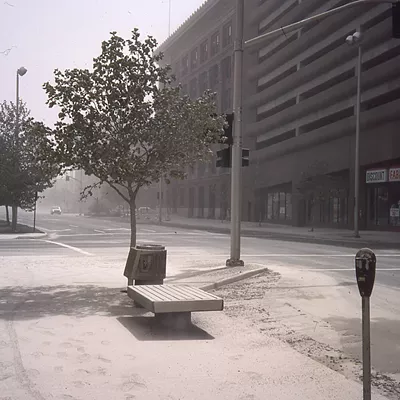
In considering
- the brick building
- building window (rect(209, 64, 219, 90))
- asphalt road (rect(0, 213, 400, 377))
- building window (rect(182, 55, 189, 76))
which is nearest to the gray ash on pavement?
asphalt road (rect(0, 213, 400, 377))

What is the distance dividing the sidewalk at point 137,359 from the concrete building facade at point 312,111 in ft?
66.1

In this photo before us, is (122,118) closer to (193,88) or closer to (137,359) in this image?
(137,359)

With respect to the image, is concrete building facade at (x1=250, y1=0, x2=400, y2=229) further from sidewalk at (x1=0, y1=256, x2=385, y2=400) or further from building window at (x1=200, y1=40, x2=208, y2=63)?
sidewalk at (x1=0, y1=256, x2=385, y2=400)

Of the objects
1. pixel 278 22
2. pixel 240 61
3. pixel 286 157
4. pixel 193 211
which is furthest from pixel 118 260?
pixel 193 211

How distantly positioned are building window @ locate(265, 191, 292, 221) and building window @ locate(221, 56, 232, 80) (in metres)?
17.3

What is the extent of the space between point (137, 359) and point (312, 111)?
43.1 m

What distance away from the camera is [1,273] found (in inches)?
535

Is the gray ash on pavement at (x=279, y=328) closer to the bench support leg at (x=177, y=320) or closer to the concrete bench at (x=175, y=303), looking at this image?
the concrete bench at (x=175, y=303)

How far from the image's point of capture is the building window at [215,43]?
69.9m

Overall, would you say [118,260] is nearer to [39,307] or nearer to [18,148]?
[39,307]

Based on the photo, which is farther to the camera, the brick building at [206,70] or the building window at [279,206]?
the brick building at [206,70]

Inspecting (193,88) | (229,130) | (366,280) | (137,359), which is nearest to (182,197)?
(193,88)

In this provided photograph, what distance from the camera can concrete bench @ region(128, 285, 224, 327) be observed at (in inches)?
291

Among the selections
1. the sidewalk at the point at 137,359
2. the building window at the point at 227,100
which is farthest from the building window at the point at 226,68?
the sidewalk at the point at 137,359
